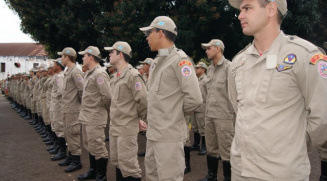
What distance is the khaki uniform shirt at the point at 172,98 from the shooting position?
338 centimetres

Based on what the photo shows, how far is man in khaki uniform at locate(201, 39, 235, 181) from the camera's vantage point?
4.91 meters

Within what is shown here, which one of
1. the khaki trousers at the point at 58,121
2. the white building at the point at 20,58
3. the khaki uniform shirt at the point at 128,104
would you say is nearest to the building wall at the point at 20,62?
the white building at the point at 20,58

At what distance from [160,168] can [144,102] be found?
1350 millimetres

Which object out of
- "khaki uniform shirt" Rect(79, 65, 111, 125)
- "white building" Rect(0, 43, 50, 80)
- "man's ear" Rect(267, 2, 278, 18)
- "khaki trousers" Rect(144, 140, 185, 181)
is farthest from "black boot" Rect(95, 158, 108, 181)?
"white building" Rect(0, 43, 50, 80)

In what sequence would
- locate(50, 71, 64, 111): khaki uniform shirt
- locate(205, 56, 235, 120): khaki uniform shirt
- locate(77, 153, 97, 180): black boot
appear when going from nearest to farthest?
1. locate(205, 56, 235, 120): khaki uniform shirt
2. locate(77, 153, 97, 180): black boot
3. locate(50, 71, 64, 111): khaki uniform shirt

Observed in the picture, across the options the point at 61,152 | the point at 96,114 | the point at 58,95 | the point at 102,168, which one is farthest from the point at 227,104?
the point at 61,152

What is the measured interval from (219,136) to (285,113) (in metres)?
3.06

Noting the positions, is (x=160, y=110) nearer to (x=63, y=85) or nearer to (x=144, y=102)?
(x=144, y=102)

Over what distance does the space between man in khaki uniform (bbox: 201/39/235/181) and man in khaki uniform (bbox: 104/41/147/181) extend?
1286 mm

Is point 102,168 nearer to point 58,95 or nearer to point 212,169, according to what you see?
point 212,169

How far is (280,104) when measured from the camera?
193cm

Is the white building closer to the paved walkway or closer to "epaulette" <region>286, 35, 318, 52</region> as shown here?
the paved walkway

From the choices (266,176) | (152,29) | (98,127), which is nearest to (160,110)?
(152,29)

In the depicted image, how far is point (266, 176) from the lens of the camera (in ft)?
6.36
